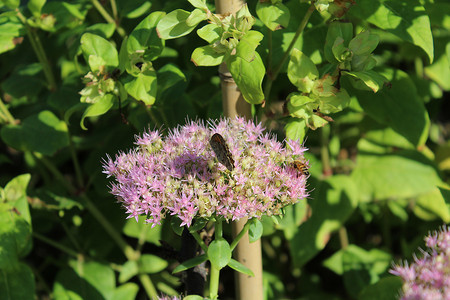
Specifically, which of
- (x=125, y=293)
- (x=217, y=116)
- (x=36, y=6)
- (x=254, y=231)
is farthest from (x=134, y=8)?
(x=125, y=293)

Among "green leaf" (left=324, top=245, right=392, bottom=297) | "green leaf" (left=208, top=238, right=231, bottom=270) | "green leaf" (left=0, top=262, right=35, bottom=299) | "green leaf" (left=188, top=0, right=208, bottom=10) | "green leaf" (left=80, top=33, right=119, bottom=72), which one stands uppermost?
"green leaf" (left=188, top=0, right=208, bottom=10)

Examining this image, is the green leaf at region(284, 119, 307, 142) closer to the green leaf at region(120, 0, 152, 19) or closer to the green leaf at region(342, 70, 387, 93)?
the green leaf at region(342, 70, 387, 93)

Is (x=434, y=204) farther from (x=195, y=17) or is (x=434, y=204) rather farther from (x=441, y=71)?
(x=195, y=17)

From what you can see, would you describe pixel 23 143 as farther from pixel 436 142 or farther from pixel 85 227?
pixel 436 142

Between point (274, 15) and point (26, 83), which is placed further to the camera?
point (26, 83)

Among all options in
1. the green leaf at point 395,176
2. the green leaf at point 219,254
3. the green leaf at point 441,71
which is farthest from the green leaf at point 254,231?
the green leaf at point 441,71

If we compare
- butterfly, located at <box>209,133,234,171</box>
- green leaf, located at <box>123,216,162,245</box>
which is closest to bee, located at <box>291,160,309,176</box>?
butterfly, located at <box>209,133,234,171</box>

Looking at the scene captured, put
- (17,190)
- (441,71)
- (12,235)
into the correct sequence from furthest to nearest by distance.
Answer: (441,71), (17,190), (12,235)
